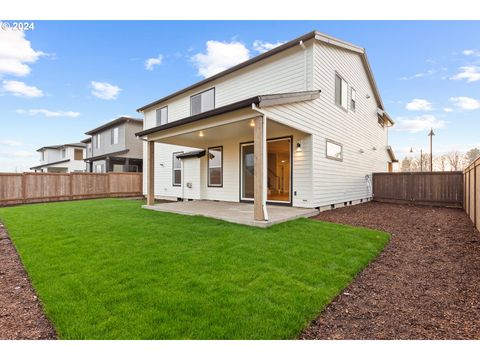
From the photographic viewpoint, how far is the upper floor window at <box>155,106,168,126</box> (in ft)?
48.1

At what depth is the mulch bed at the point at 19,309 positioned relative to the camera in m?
2.24

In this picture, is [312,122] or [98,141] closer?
[312,122]

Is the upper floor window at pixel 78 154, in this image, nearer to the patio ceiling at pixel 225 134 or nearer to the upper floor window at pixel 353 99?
the patio ceiling at pixel 225 134

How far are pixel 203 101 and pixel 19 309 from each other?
1114 cm

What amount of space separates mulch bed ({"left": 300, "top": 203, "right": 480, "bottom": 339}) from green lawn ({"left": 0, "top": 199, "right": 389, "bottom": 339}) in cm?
21

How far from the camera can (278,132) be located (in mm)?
9000

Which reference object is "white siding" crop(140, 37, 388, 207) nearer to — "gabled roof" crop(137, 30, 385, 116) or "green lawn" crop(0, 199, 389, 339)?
"gabled roof" crop(137, 30, 385, 116)

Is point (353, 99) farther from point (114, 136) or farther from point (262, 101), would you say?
point (114, 136)

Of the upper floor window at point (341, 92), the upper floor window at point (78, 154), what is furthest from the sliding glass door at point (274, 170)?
the upper floor window at point (78, 154)

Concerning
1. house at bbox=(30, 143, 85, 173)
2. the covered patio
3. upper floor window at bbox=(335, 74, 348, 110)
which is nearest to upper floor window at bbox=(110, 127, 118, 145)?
the covered patio

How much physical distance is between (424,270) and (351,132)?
8617mm

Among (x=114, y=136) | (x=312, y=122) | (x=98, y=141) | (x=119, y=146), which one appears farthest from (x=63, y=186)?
(x=312, y=122)

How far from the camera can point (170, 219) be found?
712 cm

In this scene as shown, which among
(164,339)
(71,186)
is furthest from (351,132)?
(71,186)
